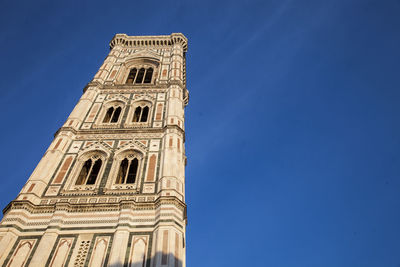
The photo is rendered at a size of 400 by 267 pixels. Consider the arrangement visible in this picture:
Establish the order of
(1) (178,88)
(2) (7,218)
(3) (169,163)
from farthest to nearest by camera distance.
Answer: (1) (178,88) → (3) (169,163) → (2) (7,218)

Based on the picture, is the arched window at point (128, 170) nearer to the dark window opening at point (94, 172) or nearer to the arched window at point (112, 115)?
the dark window opening at point (94, 172)

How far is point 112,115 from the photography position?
713 inches

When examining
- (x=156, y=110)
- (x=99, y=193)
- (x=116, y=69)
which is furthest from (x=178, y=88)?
(x=99, y=193)

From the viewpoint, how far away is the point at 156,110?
18.3m

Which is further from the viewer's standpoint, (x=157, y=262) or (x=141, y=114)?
(x=141, y=114)

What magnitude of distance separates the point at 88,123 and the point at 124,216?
7.07 m

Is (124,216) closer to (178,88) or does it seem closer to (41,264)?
(41,264)

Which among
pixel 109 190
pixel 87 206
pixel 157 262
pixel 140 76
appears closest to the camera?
pixel 157 262

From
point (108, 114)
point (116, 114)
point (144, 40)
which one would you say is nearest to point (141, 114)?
point (116, 114)

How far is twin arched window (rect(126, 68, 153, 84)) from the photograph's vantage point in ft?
75.2

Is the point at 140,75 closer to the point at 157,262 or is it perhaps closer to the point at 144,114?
the point at 144,114

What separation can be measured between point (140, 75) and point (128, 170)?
11.0 meters

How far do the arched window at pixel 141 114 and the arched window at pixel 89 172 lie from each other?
3.74 metres

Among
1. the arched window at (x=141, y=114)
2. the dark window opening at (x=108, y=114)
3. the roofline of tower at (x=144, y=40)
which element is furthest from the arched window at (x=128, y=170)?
the roofline of tower at (x=144, y=40)
